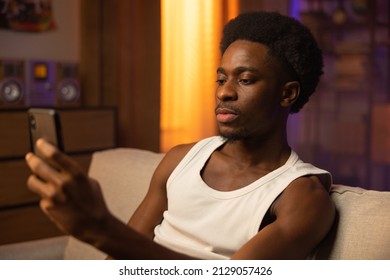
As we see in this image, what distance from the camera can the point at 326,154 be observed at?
390cm

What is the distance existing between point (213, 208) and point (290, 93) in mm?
257

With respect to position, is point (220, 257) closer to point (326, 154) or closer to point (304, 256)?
point (304, 256)

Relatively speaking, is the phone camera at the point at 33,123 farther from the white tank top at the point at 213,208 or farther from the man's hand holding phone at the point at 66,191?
the white tank top at the point at 213,208

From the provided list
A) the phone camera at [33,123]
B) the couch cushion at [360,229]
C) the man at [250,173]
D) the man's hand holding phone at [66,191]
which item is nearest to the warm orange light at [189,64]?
the man at [250,173]

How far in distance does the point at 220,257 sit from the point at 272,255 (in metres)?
0.13

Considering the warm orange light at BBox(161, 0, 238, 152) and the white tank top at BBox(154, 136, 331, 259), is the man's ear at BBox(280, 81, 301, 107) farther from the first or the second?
the warm orange light at BBox(161, 0, 238, 152)

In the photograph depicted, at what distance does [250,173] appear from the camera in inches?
40.4

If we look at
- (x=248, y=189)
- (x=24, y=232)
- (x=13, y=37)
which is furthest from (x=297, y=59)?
(x=13, y=37)

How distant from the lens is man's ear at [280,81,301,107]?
3.38 ft

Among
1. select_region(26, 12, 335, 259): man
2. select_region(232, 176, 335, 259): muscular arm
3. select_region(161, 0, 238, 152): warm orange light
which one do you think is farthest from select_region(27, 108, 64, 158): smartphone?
select_region(161, 0, 238, 152): warm orange light

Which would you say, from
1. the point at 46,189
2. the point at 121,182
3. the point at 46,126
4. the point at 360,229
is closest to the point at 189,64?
the point at 121,182

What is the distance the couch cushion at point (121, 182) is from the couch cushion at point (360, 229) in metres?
0.48

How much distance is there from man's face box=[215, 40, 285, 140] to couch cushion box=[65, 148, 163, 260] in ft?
1.14

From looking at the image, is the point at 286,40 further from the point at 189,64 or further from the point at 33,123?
the point at 189,64
